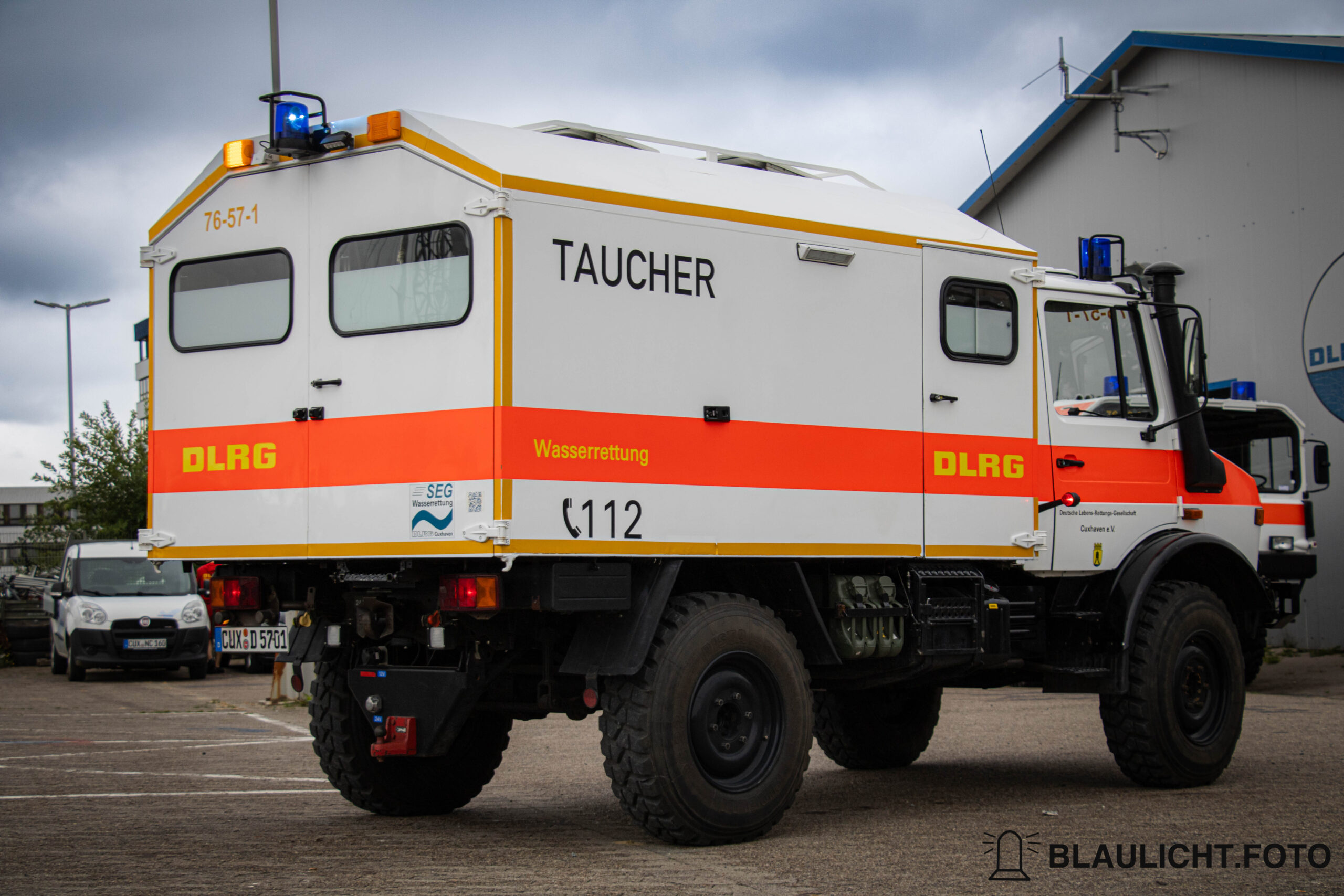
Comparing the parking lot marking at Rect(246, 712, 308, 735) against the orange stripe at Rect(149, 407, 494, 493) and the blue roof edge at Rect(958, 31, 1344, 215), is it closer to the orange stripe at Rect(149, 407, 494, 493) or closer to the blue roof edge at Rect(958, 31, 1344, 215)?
the orange stripe at Rect(149, 407, 494, 493)

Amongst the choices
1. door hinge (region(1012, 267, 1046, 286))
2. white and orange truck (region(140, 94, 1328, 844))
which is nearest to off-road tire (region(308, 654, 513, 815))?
white and orange truck (region(140, 94, 1328, 844))

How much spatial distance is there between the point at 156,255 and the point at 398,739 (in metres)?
2.90

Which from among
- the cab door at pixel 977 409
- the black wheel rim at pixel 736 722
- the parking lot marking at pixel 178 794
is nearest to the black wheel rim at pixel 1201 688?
the cab door at pixel 977 409

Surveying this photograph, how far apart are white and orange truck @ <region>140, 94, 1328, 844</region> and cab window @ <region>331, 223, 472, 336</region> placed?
0.07 feet

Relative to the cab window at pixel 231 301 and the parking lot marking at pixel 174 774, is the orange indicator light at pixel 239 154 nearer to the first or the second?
the cab window at pixel 231 301

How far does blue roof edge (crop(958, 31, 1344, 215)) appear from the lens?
18156mm

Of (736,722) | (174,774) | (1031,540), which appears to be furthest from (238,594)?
(1031,540)

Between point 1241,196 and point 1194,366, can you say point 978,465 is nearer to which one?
point 1194,366

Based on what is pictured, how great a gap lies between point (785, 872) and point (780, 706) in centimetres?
108

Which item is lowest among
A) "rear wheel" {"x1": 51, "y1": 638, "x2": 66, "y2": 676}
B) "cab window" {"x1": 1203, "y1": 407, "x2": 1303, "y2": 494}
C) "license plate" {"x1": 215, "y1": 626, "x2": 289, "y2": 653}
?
"rear wheel" {"x1": 51, "y1": 638, "x2": 66, "y2": 676}

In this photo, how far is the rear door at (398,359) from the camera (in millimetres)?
6461

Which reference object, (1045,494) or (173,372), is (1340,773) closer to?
(1045,494)

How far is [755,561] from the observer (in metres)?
7.45

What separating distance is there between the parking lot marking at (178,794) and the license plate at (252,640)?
1.73 meters
